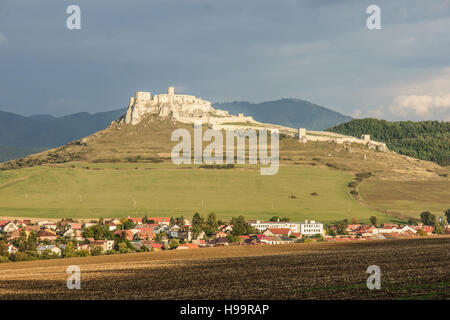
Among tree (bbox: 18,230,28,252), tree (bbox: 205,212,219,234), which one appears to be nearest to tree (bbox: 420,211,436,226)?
tree (bbox: 205,212,219,234)

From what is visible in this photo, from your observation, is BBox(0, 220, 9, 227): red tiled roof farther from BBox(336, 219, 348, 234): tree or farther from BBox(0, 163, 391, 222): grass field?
BBox(336, 219, 348, 234): tree

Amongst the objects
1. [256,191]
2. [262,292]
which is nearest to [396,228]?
[256,191]

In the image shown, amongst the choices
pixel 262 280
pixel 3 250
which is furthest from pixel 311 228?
pixel 262 280

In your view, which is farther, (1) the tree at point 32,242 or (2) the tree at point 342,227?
(2) the tree at point 342,227

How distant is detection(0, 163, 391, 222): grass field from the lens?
497ft

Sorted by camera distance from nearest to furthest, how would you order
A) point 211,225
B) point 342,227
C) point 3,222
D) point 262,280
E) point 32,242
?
point 262,280 < point 32,242 < point 342,227 < point 211,225 < point 3,222

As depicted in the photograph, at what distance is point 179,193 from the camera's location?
566 feet

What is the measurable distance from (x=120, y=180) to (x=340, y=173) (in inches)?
2855

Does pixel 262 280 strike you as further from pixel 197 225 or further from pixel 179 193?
pixel 179 193

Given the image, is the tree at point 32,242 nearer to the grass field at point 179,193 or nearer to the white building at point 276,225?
the grass field at point 179,193


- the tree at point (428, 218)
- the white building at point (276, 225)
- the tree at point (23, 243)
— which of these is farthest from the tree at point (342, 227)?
the tree at point (23, 243)

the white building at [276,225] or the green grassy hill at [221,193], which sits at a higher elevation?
the green grassy hill at [221,193]

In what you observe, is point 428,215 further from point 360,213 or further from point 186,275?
point 186,275

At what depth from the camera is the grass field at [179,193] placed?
497 ft
